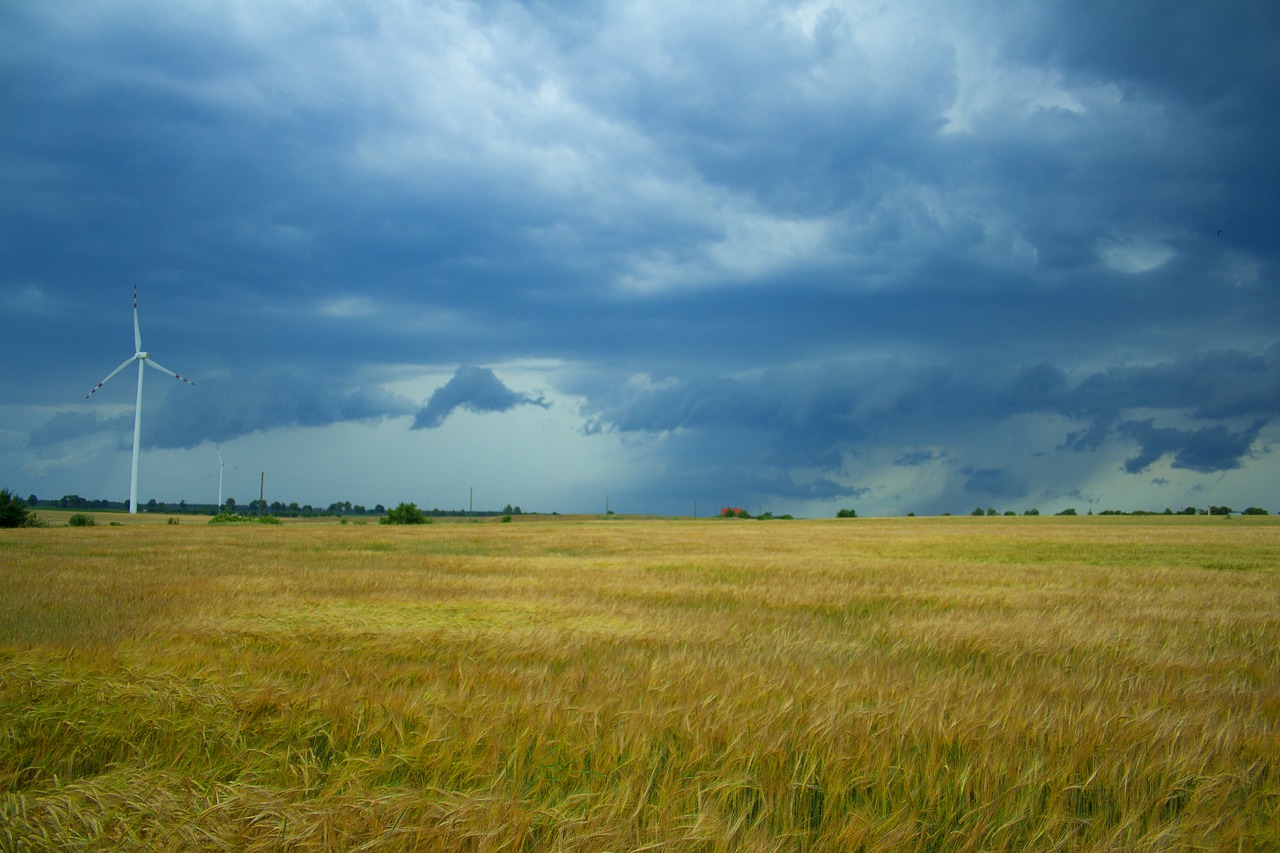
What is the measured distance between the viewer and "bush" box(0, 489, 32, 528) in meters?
44.3

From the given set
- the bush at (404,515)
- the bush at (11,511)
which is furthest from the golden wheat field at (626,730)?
the bush at (404,515)

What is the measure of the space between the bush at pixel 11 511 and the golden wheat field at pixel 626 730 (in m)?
45.7

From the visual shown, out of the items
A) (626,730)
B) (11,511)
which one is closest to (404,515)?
(11,511)

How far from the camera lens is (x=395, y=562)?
1977 cm

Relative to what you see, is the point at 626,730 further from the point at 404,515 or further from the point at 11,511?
the point at 404,515

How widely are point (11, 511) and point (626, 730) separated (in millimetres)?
55788

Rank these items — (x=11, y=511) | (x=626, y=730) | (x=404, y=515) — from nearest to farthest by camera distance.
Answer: (x=626, y=730) → (x=11, y=511) → (x=404, y=515)

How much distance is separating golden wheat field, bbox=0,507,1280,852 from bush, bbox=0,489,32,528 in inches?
1801

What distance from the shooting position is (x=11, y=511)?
147 feet

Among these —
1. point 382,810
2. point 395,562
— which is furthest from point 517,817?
point 395,562

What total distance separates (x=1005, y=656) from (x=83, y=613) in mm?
11171

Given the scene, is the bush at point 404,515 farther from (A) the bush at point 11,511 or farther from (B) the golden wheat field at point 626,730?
(B) the golden wheat field at point 626,730

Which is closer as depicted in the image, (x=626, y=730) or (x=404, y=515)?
(x=626, y=730)

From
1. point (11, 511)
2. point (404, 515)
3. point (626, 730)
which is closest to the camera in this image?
point (626, 730)
